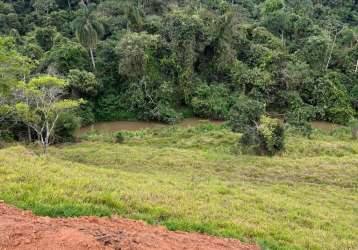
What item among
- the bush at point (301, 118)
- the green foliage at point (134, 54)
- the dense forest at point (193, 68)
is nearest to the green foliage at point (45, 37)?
the dense forest at point (193, 68)

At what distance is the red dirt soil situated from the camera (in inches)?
235

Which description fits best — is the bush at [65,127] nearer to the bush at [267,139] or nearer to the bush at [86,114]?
the bush at [86,114]

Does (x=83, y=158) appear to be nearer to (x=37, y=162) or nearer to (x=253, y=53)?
(x=37, y=162)

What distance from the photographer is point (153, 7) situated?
46.7 m

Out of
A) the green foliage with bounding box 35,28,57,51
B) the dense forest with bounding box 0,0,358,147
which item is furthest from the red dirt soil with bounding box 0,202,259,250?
the green foliage with bounding box 35,28,57,51

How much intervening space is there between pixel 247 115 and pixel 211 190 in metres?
15.5

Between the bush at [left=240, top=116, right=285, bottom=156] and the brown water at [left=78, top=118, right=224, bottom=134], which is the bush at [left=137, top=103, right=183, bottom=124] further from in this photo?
the bush at [left=240, top=116, right=285, bottom=156]

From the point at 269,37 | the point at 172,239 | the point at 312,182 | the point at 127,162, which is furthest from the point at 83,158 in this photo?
the point at 269,37

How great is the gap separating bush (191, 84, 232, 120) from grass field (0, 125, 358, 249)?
38.0ft

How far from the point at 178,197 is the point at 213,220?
6.93 ft

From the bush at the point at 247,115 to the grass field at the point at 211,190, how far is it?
3879mm

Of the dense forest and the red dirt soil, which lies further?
the dense forest

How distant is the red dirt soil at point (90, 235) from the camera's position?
19.6 feet

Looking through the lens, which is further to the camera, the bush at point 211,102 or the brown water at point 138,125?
the bush at point 211,102
